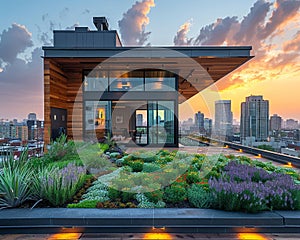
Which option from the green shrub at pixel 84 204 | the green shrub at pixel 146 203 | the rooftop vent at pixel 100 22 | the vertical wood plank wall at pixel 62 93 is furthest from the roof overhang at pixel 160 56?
the green shrub at pixel 84 204

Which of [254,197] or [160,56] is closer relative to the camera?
[254,197]

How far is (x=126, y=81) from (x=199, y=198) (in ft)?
25.2

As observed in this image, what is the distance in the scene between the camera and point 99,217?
2.76 m

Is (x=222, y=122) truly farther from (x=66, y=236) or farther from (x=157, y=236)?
(x=66, y=236)

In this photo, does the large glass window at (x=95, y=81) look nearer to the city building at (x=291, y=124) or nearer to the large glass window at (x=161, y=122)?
the large glass window at (x=161, y=122)

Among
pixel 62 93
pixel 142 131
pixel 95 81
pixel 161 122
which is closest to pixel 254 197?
pixel 161 122

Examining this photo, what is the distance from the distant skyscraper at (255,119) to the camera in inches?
410

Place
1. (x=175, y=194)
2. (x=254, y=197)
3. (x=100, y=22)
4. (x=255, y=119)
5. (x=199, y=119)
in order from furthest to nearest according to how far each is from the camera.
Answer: (x=199, y=119)
(x=255, y=119)
(x=100, y=22)
(x=175, y=194)
(x=254, y=197)

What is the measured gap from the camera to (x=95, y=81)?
1017 centimetres

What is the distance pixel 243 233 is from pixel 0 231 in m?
3.04

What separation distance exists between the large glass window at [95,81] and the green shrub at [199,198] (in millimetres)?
7803

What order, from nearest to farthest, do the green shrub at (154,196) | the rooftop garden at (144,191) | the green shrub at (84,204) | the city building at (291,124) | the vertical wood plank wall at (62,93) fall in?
1. the rooftop garden at (144,191)
2. the green shrub at (84,204)
3. the green shrub at (154,196)
4. the vertical wood plank wall at (62,93)
5. the city building at (291,124)

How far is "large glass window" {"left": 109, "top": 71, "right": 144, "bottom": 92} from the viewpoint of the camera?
10.0 m

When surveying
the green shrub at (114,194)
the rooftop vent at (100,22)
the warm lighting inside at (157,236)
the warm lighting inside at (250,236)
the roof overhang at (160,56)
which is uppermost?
the rooftop vent at (100,22)
